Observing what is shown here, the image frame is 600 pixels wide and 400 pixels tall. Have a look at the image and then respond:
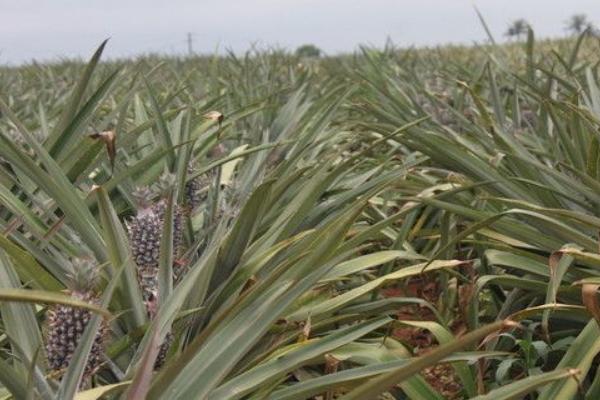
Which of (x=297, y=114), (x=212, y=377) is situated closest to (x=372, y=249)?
(x=297, y=114)

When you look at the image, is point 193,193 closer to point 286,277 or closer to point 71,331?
point 286,277

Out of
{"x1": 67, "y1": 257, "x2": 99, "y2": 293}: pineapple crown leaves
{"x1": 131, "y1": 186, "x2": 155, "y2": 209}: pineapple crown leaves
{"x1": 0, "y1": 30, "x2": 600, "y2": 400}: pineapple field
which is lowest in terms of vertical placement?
{"x1": 0, "y1": 30, "x2": 600, "y2": 400}: pineapple field

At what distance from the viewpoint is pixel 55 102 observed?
10.7 ft

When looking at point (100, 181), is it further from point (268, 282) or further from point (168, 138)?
point (268, 282)

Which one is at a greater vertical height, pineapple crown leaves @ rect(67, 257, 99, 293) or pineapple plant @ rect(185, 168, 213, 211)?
pineapple crown leaves @ rect(67, 257, 99, 293)

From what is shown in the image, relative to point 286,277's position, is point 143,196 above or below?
above

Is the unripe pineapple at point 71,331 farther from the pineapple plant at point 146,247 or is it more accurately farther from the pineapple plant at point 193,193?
the pineapple plant at point 193,193

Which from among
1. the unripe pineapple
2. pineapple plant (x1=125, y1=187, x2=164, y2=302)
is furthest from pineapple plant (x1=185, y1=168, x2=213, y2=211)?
the unripe pineapple

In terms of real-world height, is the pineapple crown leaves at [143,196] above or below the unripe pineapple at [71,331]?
above

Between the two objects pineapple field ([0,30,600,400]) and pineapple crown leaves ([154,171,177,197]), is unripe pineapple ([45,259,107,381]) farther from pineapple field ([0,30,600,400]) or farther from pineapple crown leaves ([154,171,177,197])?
pineapple crown leaves ([154,171,177,197])

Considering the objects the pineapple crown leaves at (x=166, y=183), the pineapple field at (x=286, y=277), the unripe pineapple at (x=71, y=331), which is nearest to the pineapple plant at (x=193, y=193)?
the pineapple field at (x=286, y=277)

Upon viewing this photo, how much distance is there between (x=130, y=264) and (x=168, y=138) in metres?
0.58

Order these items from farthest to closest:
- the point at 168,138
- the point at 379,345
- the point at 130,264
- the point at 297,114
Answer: the point at 297,114, the point at 168,138, the point at 379,345, the point at 130,264

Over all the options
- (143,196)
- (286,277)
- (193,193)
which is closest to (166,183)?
(143,196)
